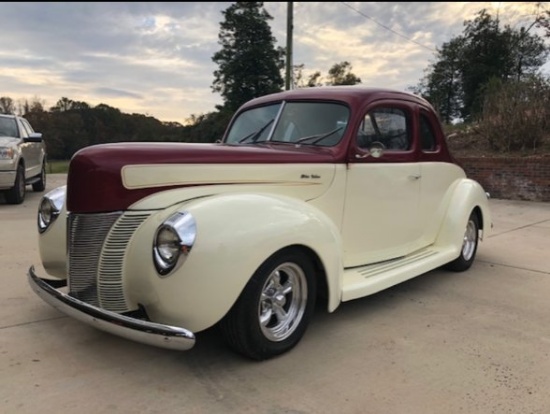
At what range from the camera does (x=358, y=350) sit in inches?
124

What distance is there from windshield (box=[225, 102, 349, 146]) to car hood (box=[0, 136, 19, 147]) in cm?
622

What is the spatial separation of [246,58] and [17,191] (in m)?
42.2

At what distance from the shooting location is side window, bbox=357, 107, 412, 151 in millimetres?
3902

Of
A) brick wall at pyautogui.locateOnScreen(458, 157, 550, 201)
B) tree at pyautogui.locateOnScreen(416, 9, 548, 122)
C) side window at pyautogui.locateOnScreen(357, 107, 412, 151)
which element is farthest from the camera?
tree at pyautogui.locateOnScreen(416, 9, 548, 122)

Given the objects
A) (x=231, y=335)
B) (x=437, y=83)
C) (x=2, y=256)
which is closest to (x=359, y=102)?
(x=231, y=335)

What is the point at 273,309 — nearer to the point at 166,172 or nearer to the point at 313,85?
the point at 166,172

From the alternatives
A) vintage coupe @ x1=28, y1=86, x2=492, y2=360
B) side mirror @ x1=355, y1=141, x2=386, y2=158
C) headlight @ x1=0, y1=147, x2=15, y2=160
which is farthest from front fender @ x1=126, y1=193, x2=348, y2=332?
headlight @ x1=0, y1=147, x2=15, y2=160

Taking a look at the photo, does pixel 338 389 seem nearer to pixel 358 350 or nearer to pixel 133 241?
pixel 358 350

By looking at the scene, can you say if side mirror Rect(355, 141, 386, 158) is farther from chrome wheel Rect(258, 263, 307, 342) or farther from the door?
chrome wheel Rect(258, 263, 307, 342)

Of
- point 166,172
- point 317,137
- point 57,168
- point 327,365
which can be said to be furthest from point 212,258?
point 57,168

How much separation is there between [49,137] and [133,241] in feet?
113

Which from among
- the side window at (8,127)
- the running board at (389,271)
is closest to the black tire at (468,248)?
the running board at (389,271)

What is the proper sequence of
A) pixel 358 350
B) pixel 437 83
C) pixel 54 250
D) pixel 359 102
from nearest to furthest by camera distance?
pixel 358 350, pixel 54 250, pixel 359 102, pixel 437 83

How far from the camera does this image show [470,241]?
17.3ft
